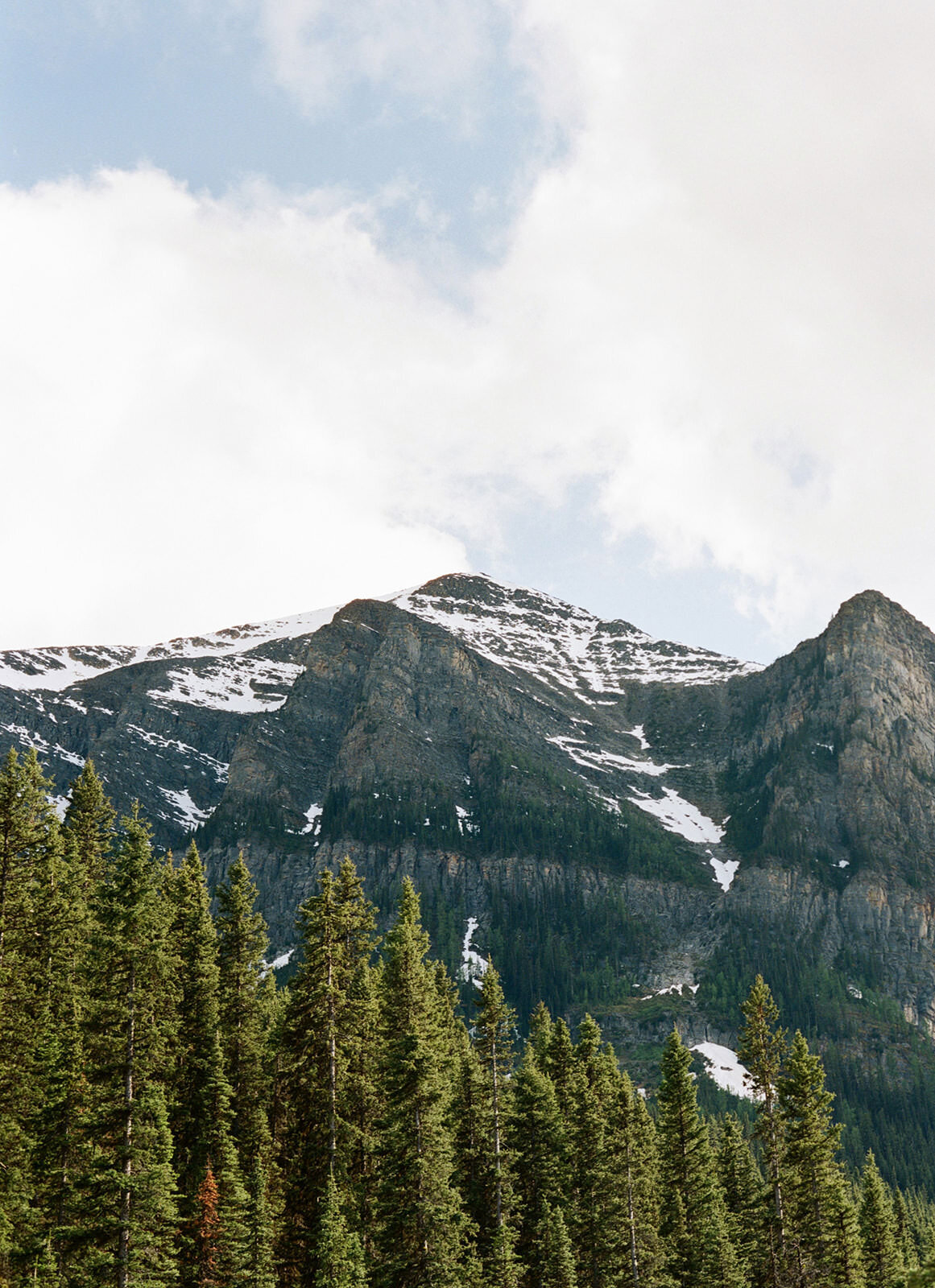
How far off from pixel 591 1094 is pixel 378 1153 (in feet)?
62.7

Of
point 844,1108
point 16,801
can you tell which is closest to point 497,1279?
point 16,801

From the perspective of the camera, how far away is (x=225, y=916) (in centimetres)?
4909

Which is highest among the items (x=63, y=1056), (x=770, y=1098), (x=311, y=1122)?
(x=63, y=1056)

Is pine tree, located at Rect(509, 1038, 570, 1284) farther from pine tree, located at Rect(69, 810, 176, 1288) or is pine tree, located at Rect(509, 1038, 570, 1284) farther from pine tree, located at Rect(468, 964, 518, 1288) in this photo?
pine tree, located at Rect(69, 810, 176, 1288)

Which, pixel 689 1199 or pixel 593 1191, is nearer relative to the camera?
pixel 593 1191

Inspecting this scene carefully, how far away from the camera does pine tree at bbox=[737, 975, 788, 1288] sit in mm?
50531

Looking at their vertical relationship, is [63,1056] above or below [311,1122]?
above

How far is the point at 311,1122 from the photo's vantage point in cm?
4100

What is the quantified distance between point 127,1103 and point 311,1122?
11383mm

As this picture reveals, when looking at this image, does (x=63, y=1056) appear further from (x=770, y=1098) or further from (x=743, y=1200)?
(x=743, y=1200)

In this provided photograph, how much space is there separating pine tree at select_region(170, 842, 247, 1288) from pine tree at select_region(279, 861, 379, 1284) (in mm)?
2893

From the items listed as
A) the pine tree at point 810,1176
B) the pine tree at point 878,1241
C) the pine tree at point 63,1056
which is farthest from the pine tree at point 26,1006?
the pine tree at point 878,1241

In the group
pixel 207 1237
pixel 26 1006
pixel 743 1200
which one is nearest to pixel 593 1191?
pixel 743 1200

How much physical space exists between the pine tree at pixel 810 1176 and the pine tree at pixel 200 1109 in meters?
26.5
